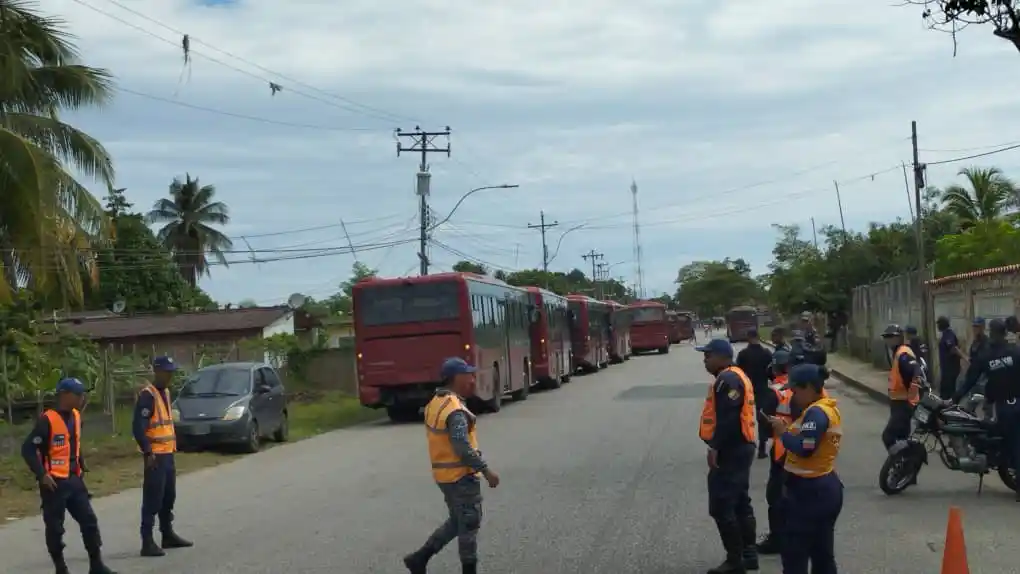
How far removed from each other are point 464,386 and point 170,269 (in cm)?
5578

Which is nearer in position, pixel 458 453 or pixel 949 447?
pixel 458 453

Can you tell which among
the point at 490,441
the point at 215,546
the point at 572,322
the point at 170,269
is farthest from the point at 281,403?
the point at 170,269

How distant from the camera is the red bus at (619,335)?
57.5m

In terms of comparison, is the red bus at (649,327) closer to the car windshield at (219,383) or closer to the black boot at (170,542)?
the car windshield at (219,383)

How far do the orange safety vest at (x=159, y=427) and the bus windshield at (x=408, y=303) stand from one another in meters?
14.3

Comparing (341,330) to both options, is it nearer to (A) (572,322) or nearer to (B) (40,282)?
(A) (572,322)

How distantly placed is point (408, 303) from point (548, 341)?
515 inches

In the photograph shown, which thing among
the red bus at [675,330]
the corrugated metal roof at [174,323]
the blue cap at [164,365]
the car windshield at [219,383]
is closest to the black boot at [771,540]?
the blue cap at [164,365]

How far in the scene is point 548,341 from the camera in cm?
3797

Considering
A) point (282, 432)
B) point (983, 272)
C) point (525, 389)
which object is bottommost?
point (282, 432)

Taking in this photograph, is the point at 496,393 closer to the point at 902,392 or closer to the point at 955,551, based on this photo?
the point at 902,392

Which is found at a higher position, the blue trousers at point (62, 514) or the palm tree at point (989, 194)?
the palm tree at point (989, 194)

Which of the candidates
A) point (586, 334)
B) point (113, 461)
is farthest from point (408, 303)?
point (586, 334)

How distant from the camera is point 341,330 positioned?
65.2 meters
